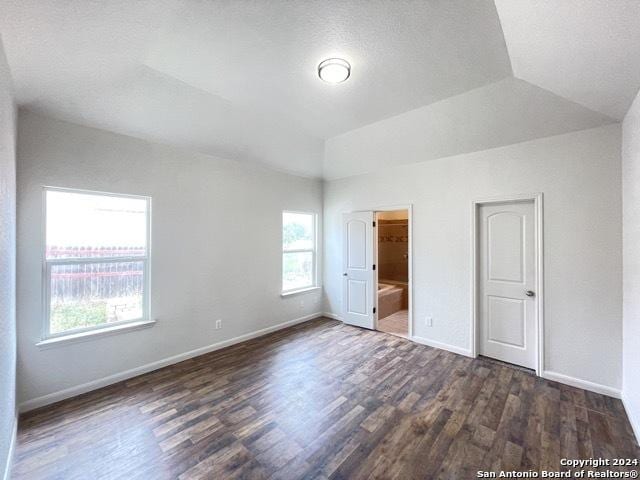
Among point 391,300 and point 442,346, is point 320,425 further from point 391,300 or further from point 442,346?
point 391,300

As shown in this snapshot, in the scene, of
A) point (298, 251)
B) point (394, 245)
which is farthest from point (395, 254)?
point (298, 251)

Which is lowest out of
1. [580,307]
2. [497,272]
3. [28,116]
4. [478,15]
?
[580,307]

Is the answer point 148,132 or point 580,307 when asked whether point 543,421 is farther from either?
point 148,132

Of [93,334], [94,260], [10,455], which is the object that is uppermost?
[94,260]

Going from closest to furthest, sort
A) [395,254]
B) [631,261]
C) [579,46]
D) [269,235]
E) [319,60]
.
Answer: [579,46], [319,60], [631,261], [269,235], [395,254]

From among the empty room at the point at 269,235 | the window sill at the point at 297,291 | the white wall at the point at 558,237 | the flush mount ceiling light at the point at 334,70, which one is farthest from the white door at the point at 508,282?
the window sill at the point at 297,291

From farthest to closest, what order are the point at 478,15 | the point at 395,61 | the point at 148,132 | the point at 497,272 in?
the point at 497,272
the point at 148,132
the point at 395,61
the point at 478,15

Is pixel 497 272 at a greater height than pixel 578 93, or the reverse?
pixel 578 93

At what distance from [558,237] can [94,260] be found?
487 cm

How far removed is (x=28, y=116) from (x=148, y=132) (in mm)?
902

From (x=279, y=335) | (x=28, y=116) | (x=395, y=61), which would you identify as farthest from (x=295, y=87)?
(x=279, y=335)

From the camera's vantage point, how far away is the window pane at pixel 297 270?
4688 mm

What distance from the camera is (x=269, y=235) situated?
436cm

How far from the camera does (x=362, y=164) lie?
170 inches
